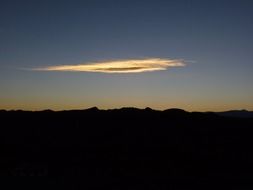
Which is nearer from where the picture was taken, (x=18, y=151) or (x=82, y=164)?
(x=82, y=164)

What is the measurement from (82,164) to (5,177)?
613 cm

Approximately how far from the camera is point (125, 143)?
117ft

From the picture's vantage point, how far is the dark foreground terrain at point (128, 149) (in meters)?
26.9

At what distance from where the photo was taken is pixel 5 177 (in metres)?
26.2

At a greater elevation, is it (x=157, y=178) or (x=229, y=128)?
(x=229, y=128)

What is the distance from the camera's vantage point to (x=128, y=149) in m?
34.2

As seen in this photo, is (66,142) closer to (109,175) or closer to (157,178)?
(109,175)

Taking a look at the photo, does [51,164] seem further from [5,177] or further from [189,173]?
[189,173]

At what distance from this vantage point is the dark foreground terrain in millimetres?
26891

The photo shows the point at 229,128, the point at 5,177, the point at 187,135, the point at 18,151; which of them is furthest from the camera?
the point at 229,128

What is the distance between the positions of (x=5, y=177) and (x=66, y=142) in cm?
1060

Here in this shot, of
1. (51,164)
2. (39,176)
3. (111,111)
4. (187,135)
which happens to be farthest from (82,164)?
(111,111)

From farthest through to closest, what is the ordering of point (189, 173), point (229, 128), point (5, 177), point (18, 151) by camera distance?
1. point (229, 128)
2. point (18, 151)
3. point (189, 173)
4. point (5, 177)

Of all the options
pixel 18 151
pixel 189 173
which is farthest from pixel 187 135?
pixel 18 151
